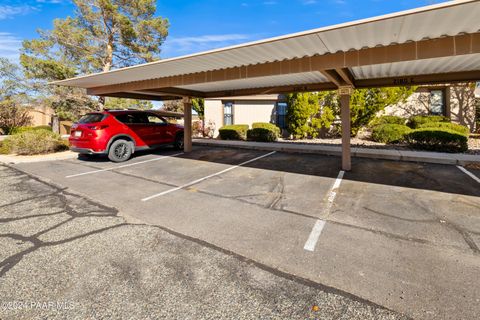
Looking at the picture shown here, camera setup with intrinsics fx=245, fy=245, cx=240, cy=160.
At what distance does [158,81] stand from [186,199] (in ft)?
16.4

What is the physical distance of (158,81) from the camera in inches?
325

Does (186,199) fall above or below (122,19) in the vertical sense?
below

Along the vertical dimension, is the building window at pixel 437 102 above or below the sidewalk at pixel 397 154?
above

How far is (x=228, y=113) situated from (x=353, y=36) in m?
14.1

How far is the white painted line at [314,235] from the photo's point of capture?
10.3ft

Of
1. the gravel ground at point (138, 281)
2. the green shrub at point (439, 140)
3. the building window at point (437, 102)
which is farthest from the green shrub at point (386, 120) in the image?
the gravel ground at point (138, 281)

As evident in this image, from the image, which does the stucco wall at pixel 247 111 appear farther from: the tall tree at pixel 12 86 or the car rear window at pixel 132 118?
the tall tree at pixel 12 86

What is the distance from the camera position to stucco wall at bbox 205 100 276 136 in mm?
17247

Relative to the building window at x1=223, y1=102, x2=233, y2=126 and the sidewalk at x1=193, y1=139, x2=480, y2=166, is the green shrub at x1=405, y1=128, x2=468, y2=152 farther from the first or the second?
the building window at x1=223, y1=102, x2=233, y2=126

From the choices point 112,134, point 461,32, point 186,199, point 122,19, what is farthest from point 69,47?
point 461,32

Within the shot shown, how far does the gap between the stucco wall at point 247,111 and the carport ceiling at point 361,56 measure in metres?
8.47

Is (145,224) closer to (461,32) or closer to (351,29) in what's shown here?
(351,29)

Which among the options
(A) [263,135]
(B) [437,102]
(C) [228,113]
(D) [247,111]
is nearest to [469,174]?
(A) [263,135]

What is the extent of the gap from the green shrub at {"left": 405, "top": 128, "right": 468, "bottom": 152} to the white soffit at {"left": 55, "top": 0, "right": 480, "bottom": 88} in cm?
738
